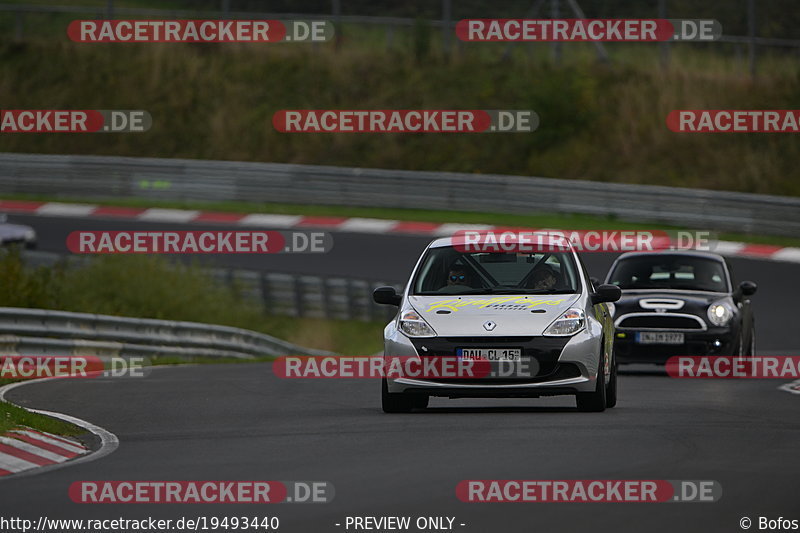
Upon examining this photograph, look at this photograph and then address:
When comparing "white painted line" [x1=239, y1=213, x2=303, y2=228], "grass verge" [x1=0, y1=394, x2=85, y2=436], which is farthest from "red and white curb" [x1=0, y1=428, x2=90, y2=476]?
"white painted line" [x1=239, y1=213, x2=303, y2=228]

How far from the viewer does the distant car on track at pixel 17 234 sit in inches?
1340

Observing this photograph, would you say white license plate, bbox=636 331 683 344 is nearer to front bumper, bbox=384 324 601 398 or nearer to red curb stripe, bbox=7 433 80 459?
front bumper, bbox=384 324 601 398

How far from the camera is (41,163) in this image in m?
40.0

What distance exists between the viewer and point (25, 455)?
10438 millimetres

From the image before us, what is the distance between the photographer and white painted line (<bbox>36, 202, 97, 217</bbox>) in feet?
124

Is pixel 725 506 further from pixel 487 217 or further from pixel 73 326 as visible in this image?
pixel 487 217

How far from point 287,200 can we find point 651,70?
35.3ft

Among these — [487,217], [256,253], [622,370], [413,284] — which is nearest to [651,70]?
[487,217]

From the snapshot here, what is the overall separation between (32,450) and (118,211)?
27462 mm

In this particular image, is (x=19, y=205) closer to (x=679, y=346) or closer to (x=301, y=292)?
(x=301, y=292)

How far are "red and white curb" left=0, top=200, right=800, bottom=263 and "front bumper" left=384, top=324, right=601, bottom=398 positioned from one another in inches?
770

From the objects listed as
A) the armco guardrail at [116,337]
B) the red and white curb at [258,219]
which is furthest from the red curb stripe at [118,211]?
the armco guardrail at [116,337]

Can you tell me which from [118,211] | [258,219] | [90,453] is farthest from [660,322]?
[118,211]

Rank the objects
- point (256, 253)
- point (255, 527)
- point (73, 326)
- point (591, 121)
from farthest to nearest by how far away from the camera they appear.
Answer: point (591, 121)
point (256, 253)
point (73, 326)
point (255, 527)
